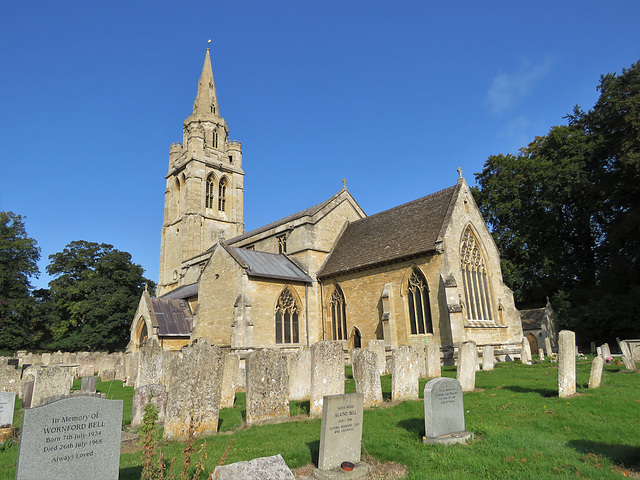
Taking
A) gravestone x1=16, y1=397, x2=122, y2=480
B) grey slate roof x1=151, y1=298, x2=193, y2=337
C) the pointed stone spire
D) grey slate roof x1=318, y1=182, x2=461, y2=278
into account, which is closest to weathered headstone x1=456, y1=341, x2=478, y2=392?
grey slate roof x1=318, y1=182, x2=461, y2=278

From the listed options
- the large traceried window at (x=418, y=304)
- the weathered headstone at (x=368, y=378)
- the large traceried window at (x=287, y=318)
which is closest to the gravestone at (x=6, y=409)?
the weathered headstone at (x=368, y=378)

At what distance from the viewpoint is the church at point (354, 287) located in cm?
1992

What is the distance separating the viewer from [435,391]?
22.7 ft

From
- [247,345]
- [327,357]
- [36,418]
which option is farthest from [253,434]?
[247,345]

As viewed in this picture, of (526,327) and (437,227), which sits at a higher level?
(437,227)

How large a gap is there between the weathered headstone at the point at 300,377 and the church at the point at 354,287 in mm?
5932

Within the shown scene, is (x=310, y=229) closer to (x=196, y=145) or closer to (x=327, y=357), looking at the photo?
(x=327, y=357)

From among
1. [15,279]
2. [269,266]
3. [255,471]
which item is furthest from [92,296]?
[255,471]

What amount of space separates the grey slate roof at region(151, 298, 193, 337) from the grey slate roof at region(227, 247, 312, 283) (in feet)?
19.5

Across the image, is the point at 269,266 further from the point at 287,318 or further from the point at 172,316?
the point at 172,316

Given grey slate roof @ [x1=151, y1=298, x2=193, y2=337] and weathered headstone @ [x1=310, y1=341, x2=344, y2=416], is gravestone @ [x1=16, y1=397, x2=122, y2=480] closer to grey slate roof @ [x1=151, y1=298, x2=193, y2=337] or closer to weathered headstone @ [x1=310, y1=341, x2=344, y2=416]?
weathered headstone @ [x1=310, y1=341, x2=344, y2=416]

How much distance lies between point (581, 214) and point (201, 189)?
35.2 meters

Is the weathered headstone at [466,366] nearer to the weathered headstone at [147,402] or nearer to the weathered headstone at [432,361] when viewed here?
the weathered headstone at [432,361]

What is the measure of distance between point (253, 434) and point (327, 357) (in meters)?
2.61
